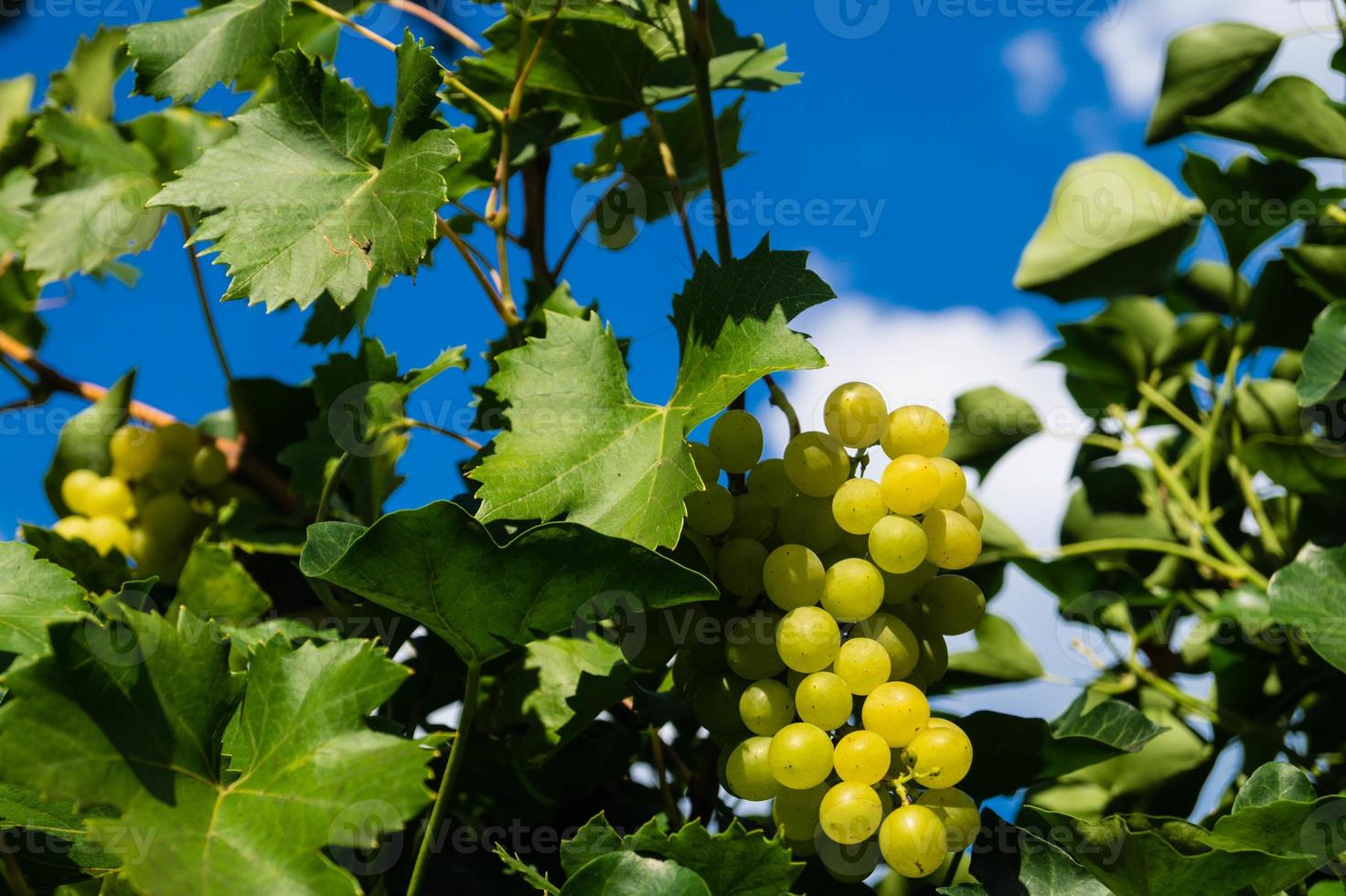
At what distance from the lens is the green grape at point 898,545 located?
0.68 meters

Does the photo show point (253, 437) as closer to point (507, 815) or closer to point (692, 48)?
point (507, 815)

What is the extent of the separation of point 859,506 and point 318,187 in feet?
1.46

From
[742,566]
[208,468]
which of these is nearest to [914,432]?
[742,566]

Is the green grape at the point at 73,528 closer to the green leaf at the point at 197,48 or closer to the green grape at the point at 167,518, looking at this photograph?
the green grape at the point at 167,518

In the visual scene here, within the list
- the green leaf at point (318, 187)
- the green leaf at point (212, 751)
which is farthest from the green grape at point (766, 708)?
the green leaf at point (318, 187)

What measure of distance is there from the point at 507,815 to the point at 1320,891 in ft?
1.90

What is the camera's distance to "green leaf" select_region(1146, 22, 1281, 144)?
1.24 metres

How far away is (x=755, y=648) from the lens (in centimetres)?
70

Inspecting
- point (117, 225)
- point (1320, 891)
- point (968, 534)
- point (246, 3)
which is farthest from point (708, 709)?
point (117, 225)

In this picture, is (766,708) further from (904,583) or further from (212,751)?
(212,751)

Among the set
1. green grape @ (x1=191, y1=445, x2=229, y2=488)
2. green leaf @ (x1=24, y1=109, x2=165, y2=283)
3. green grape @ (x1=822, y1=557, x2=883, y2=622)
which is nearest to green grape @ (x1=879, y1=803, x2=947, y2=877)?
green grape @ (x1=822, y1=557, x2=883, y2=622)

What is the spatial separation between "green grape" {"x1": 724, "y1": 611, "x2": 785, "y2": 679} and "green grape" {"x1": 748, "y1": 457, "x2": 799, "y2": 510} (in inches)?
3.0

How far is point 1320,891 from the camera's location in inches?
28.0

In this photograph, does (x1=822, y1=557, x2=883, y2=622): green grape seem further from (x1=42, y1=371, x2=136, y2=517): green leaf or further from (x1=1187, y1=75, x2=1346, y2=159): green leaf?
(x1=42, y1=371, x2=136, y2=517): green leaf
